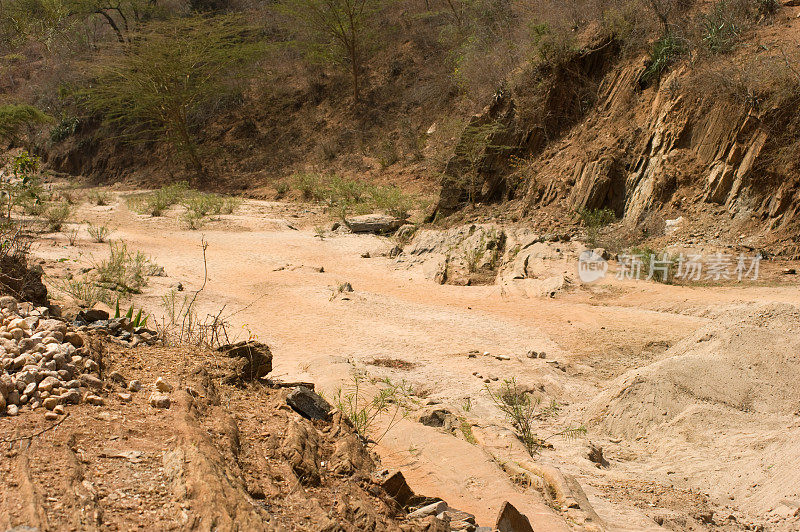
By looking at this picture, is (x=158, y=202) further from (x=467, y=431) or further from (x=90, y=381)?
(x=90, y=381)

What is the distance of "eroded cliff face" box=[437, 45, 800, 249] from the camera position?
27.6 feet

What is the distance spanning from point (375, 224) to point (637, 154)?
4801 millimetres

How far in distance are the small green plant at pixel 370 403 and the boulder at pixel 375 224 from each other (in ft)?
24.5

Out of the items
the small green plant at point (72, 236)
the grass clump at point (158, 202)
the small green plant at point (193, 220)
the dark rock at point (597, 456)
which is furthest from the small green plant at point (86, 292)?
the grass clump at point (158, 202)

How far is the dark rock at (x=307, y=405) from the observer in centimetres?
308

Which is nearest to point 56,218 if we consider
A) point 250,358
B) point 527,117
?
point 527,117

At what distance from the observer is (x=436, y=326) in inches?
256

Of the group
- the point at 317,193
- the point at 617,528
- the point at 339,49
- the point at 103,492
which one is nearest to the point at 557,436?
the point at 617,528

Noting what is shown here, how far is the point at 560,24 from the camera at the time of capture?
1209 cm

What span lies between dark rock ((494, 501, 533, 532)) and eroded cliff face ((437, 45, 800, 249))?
720 cm

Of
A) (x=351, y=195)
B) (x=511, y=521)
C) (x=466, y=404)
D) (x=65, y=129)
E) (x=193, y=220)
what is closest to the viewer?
(x=511, y=521)

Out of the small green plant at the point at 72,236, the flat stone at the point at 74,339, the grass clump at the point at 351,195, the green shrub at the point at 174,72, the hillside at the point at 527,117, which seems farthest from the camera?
the green shrub at the point at 174,72

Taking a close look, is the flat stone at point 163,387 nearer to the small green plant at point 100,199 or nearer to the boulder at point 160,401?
the boulder at point 160,401

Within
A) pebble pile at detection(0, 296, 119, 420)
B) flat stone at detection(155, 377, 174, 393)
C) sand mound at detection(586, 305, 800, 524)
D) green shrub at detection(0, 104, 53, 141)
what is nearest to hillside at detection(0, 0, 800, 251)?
sand mound at detection(586, 305, 800, 524)
